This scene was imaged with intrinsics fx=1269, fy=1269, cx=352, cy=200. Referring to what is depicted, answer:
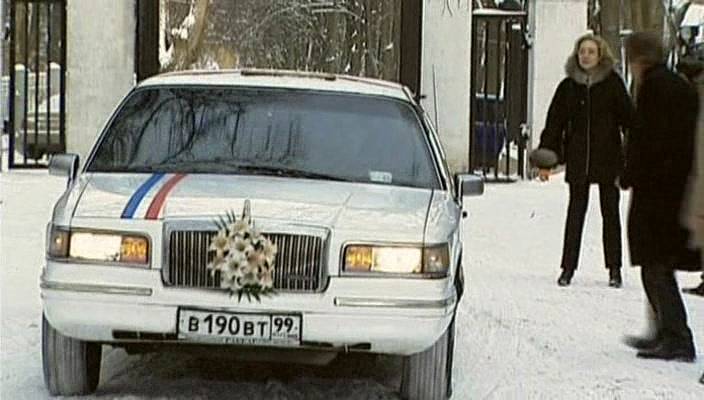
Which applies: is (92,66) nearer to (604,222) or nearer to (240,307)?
(604,222)

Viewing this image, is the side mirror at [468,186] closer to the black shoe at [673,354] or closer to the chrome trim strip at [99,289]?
the black shoe at [673,354]

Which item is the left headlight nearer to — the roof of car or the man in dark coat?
the roof of car

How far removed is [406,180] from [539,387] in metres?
1.31

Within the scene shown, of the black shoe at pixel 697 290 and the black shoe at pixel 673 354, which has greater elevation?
the black shoe at pixel 697 290

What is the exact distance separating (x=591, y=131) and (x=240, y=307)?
498 centimetres

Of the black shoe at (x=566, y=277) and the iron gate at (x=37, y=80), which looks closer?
the black shoe at (x=566, y=277)

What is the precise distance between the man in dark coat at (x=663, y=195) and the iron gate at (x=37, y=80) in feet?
43.7

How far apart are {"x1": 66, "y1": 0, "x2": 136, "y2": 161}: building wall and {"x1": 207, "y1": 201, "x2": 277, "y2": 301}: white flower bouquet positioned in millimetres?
13871

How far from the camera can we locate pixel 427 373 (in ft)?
19.7

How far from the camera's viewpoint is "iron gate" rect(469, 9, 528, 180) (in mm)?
19750

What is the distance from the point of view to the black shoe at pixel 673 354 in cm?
733

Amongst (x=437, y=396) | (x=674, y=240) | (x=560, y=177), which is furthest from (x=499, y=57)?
(x=437, y=396)

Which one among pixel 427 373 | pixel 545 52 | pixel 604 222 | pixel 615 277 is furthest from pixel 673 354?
pixel 545 52

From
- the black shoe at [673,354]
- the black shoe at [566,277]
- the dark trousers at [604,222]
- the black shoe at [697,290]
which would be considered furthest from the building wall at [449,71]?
the black shoe at [673,354]
